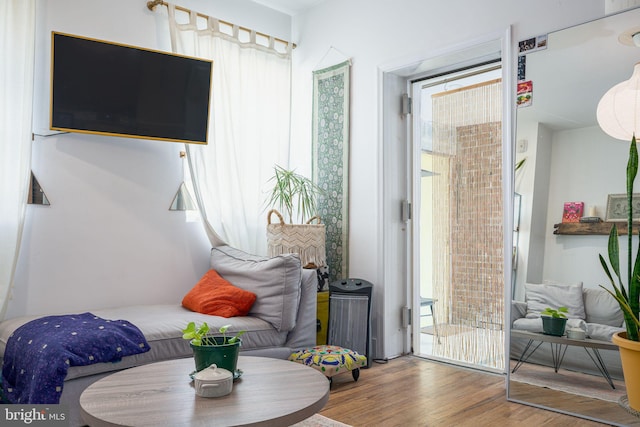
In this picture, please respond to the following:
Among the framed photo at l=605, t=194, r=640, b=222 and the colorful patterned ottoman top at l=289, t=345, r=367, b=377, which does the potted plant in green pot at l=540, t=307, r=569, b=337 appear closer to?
the framed photo at l=605, t=194, r=640, b=222

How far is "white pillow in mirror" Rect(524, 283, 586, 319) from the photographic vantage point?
263 centimetres

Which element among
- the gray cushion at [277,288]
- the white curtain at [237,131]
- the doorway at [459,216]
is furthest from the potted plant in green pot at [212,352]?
the doorway at [459,216]

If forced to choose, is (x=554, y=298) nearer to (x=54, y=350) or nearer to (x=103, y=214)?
A: (x=54, y=350)

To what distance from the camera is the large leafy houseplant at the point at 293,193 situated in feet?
12.9

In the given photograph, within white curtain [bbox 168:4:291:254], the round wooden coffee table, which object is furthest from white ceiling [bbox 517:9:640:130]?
white curtain [bbox 168:4:291:254]

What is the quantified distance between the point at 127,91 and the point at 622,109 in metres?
2.81

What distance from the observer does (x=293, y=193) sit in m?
3.96

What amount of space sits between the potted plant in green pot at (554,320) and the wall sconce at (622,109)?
2.99ft

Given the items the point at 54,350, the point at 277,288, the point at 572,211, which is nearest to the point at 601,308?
the point at 572,211

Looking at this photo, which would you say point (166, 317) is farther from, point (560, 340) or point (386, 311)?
point (560, 340)

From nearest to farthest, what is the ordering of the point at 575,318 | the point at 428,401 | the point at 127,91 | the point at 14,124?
the point at 575,318, the point at 428,401, the point at 14,124, the point at 127,91

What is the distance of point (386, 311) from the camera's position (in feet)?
12.1

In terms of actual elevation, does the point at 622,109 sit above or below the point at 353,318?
above

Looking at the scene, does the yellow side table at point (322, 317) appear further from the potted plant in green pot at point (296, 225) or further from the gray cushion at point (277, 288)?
the gray cushion at point (277, 288)
